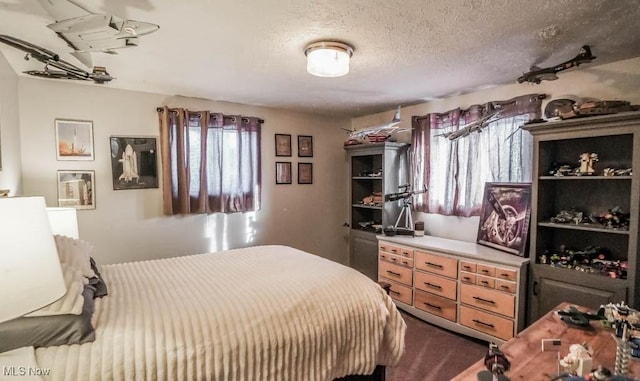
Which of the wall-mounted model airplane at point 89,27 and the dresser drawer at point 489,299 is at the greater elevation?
the wall-mounted model airplane at point 89,27

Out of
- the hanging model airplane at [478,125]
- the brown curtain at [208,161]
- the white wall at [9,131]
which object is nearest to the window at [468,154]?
the hanging model airplane at [478,125]

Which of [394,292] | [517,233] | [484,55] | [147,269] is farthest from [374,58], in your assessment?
[394,292]

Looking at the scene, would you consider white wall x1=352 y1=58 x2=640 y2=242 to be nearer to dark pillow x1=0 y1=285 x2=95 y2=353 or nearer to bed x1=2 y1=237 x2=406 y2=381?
bed x1=2 y1=237 x2=406 y2=381

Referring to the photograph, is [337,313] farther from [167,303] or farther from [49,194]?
[49,194]

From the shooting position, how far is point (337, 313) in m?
1.66

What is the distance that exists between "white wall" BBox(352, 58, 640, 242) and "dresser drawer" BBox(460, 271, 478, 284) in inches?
23.0

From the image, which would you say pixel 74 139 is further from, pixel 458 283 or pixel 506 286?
pixel 506 286

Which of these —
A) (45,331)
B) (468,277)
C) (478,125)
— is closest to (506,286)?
(468,277)

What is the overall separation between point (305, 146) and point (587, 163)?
294 centimetres

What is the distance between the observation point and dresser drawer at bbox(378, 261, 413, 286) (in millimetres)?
3281

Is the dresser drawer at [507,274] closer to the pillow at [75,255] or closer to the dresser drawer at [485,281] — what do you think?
the dresser drawer at [485,281]

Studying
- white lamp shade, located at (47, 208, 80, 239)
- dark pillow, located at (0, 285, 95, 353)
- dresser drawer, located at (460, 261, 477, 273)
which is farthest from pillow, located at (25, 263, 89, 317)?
dresser drawer, located at (460, 261, 477, 273)

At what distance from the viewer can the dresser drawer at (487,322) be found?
2559 millimetres

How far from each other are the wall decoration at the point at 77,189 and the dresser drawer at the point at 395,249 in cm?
296
